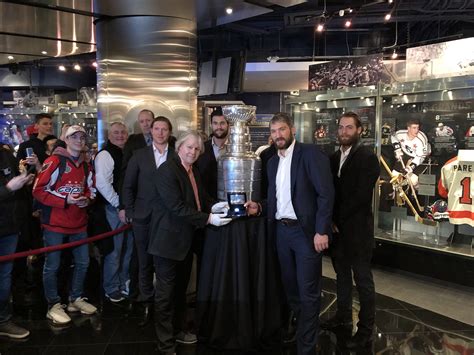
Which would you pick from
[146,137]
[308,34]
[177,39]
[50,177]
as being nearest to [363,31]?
[308,34]

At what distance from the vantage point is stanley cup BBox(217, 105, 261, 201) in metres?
3.17

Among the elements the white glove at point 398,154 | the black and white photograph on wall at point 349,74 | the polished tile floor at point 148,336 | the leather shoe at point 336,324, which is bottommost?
the polished tile floor at point 148,336

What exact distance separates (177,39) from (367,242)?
3046 mm

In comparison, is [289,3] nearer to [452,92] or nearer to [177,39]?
[177,39]

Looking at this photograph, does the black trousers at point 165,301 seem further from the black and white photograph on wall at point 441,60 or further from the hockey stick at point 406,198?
the black and white photograph on wall at point 441,60

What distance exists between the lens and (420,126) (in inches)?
201

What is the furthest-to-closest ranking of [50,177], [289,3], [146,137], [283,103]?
1. [283,103]
2. [289,3]
3. [146,137]
4. [50,177]

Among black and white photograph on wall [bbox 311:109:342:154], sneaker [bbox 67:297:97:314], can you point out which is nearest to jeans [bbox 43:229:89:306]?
sneaker [bbox 67:297:97:314]

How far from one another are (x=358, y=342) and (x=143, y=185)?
7.08 feet

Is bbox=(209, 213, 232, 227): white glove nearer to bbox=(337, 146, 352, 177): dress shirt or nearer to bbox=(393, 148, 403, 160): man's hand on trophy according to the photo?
bbox=(337, 146, 352, 177): dress shirt

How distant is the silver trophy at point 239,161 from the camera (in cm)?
317

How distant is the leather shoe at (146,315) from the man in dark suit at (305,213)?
1.46m

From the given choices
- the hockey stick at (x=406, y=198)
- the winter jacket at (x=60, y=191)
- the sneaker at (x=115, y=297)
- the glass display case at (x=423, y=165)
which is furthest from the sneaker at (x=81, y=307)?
the hockey stick at (x=406, y=198)

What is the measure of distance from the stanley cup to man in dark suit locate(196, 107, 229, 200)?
503 mm
